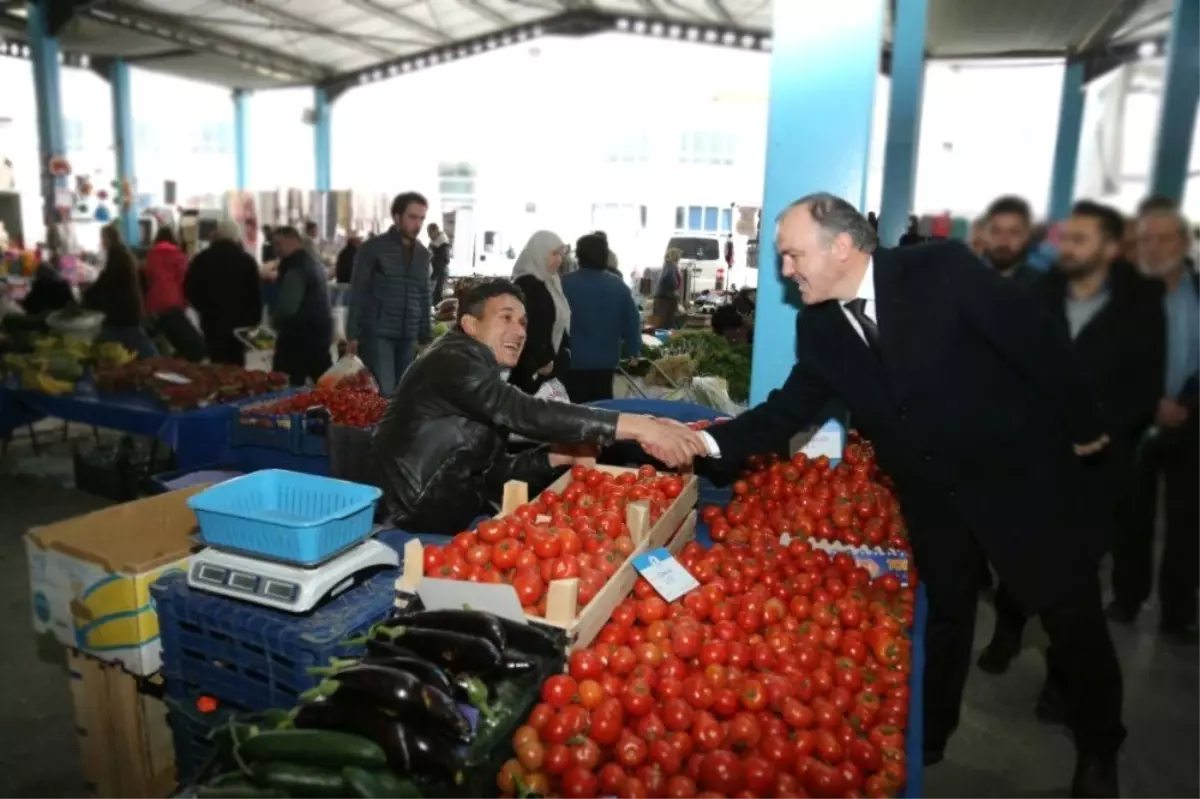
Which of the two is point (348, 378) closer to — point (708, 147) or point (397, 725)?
point (397, 725)

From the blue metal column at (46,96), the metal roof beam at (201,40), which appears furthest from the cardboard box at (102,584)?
the metal roof beam at (201,40)

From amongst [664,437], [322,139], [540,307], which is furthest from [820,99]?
[322,139]

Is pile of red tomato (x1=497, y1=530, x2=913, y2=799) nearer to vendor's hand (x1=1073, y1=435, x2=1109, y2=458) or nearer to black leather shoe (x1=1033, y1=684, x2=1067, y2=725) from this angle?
vendor's hand (x1=1073, y1=435, x2=1109, y2=458)

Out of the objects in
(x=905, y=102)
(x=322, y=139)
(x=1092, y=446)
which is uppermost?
(x=322, y=139)

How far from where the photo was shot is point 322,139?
21.0 metres

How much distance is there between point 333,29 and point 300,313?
1200 cm

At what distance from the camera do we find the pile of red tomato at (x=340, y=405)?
499 centimetres

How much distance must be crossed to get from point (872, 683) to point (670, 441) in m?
1.08

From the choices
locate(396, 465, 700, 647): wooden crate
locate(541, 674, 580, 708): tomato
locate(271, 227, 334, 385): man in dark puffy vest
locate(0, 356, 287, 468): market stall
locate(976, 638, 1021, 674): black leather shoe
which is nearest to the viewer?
locate(541, 674, 580, 708): tomato

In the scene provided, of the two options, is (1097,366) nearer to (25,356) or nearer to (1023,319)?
(1023,319)

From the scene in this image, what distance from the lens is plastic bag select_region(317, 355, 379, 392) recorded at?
547 cm

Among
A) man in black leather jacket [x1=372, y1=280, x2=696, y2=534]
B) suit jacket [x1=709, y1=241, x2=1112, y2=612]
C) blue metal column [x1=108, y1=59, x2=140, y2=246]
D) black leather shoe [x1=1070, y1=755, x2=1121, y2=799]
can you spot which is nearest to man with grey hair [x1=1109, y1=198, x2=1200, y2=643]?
suit jacket [x1=709, y1=241, x2=1112, y2=612]

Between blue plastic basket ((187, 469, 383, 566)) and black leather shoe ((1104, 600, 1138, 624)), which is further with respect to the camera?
black leather shoe ((1104, 600, 1138, 624))

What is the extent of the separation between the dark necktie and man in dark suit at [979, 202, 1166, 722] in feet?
1.56
